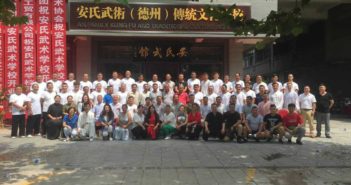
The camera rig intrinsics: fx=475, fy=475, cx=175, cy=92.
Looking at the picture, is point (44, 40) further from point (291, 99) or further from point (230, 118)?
point (291, 99)

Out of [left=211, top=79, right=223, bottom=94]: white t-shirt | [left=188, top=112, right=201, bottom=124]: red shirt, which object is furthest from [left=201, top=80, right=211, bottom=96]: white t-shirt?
[left=188, top=112, right=201, bottom=124]: red shirt

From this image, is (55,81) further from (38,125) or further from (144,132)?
(144,132)

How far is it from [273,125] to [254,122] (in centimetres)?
61

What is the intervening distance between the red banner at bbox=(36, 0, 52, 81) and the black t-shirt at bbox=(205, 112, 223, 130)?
6619 millimetres

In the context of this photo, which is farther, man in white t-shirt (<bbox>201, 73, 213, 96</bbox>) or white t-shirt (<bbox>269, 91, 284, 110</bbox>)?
man in white t-shirt (<bbox>201, 73, 213, 96</bbox>)

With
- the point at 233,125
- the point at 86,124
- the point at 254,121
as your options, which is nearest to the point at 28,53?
the point at 86,124

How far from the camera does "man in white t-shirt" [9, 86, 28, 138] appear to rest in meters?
15.4

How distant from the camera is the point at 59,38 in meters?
17.8

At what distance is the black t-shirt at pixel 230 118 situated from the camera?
1476cm

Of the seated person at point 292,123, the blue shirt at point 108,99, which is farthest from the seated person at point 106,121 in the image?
the seated person at point 292,123

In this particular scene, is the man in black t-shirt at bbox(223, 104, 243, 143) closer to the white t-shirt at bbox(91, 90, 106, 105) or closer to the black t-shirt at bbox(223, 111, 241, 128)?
the black t-shirt at bbox(223, 111, 241, 128)

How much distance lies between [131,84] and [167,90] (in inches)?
52.0

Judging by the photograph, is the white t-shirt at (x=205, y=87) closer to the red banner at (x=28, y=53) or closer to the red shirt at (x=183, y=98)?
the red shirt at (x=183, y=98)

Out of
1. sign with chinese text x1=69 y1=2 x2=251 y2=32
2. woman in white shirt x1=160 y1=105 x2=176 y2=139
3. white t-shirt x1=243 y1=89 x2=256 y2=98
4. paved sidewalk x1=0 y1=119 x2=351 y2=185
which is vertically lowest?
paved sidewalk x1=0 y1=119 x2=351 y2=185
